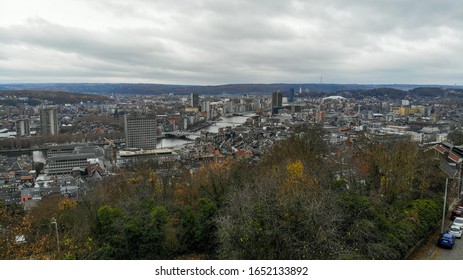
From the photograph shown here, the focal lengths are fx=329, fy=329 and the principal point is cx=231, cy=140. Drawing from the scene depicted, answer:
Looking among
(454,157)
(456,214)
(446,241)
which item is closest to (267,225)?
(446,241)

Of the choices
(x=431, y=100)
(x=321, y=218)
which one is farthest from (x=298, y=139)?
(x=431, y=100)

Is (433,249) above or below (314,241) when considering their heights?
below

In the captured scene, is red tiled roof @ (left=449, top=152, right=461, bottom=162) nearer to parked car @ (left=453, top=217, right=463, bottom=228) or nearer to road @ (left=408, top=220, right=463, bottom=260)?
parked car @ (left=453, top=217, right=463, bottom=228)

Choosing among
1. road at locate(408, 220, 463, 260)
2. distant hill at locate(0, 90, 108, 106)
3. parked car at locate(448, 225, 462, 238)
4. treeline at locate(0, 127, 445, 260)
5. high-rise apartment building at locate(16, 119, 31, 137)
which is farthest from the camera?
distant hill at locate(0, 90, 108, 106)

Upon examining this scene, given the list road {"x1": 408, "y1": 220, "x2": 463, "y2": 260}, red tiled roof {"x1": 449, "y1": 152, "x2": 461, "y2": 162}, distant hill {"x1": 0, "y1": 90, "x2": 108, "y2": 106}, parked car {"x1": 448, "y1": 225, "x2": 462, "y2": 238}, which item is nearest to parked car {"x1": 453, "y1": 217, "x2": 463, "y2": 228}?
parked car {"x1": 448, "y1": 225, "x2": 462, "y2": 238}
